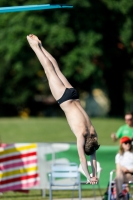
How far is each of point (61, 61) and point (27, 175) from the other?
15.9m

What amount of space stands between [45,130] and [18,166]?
1248 centimetres

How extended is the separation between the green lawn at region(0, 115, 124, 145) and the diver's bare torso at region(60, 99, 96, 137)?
49.3 feet

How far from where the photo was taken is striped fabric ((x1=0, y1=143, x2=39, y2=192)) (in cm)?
1439

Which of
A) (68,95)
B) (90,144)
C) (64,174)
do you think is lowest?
(90,144)

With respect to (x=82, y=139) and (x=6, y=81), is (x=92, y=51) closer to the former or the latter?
(x=6, y=81)

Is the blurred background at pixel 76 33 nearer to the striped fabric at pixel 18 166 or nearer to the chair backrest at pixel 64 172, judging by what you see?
the striped fabric at pixel 18 166

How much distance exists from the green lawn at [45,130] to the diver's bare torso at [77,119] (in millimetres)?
15019

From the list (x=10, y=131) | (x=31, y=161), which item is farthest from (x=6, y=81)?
(x=31, y=161)

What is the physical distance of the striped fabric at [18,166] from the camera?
47.2ft

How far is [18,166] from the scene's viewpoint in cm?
1449

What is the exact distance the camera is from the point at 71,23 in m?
29.2

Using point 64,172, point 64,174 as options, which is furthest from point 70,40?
point 64,174

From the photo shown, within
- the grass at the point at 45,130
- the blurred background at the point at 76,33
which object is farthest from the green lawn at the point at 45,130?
the blurred background at the point at 76,33

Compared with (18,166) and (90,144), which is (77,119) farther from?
(18,166)
